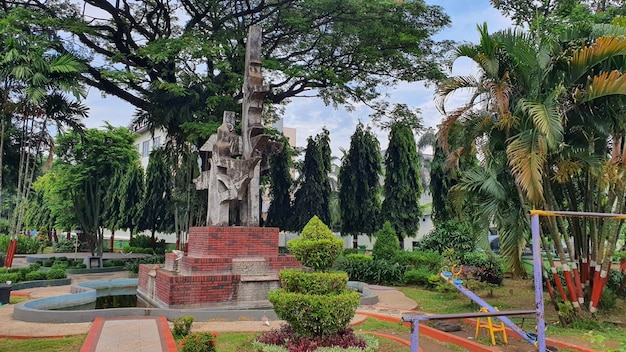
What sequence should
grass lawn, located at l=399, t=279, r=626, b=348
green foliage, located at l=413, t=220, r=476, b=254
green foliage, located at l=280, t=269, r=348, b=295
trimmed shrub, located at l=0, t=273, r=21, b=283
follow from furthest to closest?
green foliage, located at l=413, t=220, r=476, b=254 → trimmed shrub, located at l=0, t=273, r=21, b=283 → grass lawn, located at l=399, t=279, r=626, b=348 → green foliage, located at l=280, t=269, r=348, b=295

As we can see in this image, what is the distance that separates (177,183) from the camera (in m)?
22.9

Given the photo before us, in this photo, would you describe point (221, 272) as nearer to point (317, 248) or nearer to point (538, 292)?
point (317, 248)

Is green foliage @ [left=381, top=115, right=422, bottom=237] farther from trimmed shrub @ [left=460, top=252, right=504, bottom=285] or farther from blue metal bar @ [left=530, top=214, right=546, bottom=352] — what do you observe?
blue metal bar @ [left=530, top=214, right=546, bottom=352]

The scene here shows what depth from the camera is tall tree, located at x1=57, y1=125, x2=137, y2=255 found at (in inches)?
839

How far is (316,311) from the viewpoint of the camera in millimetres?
6039

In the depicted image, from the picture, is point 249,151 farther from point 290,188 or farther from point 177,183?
point 290,188

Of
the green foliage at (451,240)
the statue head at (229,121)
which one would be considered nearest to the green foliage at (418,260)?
the green foliage at (451,240)

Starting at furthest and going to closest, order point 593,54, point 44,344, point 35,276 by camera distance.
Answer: point 35,276 < point 593,54 < point 44,344

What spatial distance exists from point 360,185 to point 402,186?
2567 mm

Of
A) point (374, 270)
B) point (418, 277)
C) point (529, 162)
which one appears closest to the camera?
point (529, 162)

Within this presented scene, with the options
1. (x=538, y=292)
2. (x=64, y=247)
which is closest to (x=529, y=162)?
(x=538, y=292)

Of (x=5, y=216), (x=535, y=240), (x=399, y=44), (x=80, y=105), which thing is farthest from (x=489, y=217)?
(x=5, y=216)

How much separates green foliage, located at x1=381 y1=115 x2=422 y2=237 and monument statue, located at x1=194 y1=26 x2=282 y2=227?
41.3 ft

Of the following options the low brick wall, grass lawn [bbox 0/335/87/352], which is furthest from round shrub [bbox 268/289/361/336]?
the low brick wall
